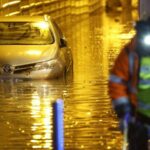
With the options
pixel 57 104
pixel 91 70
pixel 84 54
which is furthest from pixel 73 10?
pixel 57 104

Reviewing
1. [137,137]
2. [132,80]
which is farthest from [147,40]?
[137,137]

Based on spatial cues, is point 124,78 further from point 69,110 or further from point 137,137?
point 69,110

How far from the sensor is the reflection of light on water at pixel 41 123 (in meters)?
9.50

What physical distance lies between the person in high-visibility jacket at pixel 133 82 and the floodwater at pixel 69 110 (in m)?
3.52

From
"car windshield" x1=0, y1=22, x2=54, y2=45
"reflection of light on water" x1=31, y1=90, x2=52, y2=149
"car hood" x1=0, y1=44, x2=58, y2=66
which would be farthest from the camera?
"car windshield" x1=0, y1=22, x2=54, y2=45

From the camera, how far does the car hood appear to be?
14680mm

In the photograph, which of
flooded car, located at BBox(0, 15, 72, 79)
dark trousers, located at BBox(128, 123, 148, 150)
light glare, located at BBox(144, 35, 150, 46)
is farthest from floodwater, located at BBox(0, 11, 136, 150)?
light glare, located at BBox(144, 35, 150, 46)

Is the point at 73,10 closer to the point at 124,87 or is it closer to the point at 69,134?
the point at 69,134

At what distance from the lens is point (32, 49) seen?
591 inches

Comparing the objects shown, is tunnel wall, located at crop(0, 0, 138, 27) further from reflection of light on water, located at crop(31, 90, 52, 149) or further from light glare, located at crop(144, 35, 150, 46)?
light glare, located at crop(144, 35, 150, 46)

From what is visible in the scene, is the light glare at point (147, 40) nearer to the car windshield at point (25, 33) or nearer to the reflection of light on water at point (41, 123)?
the reflection of light on water at point (41, 123)

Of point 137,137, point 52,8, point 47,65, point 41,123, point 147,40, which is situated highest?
point 147,40

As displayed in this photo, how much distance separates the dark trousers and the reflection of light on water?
341 centimetres

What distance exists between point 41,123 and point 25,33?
557cm
